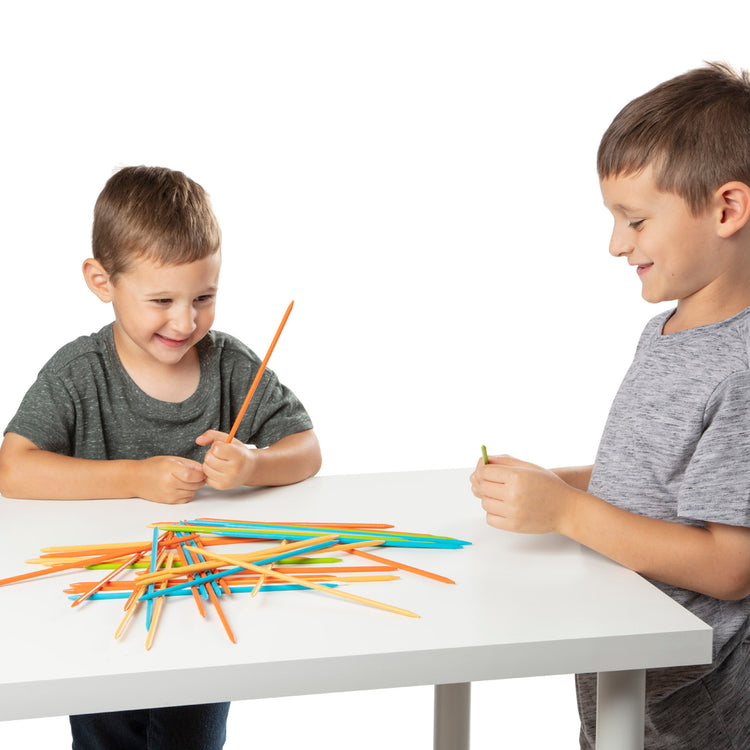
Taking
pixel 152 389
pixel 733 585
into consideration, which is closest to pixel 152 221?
pixel 152 389

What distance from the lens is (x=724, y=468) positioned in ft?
3.84

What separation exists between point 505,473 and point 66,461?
0.67 meters

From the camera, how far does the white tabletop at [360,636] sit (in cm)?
89

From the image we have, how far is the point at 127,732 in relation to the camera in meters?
1.70

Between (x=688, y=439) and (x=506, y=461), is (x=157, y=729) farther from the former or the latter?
(x=688, y=439)

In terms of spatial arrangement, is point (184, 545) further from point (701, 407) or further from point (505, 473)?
point (701, 407)

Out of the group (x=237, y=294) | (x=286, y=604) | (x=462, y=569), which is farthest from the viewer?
(x=237, y=294)

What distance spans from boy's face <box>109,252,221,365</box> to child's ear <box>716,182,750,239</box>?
2.64 ft

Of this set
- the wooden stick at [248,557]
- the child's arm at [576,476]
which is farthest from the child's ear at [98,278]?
the child's arm at [576,476]

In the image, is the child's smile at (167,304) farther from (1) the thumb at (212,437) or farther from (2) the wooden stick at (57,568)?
(2) the wooden stick at (57,568)

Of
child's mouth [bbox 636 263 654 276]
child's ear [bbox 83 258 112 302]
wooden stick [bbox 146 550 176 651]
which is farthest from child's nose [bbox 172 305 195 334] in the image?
child's mouth [bbox 636 263 654 276]

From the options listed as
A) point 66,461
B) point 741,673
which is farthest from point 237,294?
point 741,673

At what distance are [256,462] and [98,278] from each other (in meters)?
0.47

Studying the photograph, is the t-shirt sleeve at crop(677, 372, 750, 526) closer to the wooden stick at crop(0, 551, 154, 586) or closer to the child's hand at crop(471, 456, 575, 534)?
the child's hand at crop(471, 456, 575, 534)
